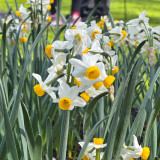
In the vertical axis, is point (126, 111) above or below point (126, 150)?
above

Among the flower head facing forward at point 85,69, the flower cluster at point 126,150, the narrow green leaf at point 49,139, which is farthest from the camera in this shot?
the narrow green leaf at point 49,139

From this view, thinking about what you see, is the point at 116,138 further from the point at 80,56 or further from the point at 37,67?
the point at 37,67

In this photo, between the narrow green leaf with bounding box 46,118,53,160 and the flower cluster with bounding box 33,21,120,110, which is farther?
the narrow green leaf with bounding box 46,118,53,160

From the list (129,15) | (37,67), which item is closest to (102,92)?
(37,67)

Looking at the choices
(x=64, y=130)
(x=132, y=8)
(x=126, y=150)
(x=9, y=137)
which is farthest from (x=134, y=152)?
(x=132, y=8)

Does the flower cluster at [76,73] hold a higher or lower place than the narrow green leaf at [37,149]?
higher

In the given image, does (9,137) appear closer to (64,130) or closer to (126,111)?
(64,130)

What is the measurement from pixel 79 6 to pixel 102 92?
5.01 meters

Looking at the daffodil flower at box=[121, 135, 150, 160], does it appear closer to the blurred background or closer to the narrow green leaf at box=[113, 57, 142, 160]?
the narrow green leaf at box=[113, 57, 142, 160]

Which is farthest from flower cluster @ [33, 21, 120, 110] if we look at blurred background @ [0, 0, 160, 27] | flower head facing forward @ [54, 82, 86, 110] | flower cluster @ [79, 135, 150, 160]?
blurred background @ [0, 0, 160, 27]

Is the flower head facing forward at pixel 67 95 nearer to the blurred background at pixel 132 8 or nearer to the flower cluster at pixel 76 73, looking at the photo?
the flower cluster at pixel 76 73

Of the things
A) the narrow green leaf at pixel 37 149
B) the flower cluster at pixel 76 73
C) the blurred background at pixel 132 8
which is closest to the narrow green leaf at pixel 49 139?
the narrow green leaf at pixel 37 149

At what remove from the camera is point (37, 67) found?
1.69 metres

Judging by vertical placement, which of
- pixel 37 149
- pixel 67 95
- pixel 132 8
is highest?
pixel 132 8
